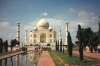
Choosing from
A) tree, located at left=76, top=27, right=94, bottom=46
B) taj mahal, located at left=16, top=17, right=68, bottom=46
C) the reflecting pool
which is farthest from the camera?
taj mahal, located at left=16, top=17, right=68, bottom=46

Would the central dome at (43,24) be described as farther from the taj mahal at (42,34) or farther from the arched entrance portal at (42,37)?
the arched entrance portal at (42,37)

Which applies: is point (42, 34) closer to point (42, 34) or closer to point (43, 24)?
point (42, 34)

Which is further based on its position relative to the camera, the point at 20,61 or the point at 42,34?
Result: the point at 42,34

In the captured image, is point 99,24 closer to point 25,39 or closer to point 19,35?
point 19,35

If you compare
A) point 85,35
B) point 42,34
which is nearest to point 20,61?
point 85,35

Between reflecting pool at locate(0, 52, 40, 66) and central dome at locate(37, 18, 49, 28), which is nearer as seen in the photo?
reflecting pool at locate(0, 52, 40, 66)

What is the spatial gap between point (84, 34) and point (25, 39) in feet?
50.7

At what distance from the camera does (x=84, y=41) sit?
24.2 m

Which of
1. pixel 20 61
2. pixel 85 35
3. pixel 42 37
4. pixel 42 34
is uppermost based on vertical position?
pixel 42 34

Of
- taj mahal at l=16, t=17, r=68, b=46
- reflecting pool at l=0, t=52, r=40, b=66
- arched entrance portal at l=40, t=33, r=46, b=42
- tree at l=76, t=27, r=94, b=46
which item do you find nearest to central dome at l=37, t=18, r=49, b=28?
taj mahal at l=16, t=17, r=68, b=46

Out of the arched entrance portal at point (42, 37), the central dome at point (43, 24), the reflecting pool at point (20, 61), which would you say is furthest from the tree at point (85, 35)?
the reflecting pool at point (20, 61)

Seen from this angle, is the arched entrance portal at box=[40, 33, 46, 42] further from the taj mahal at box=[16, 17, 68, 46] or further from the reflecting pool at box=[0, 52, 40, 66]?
the reflecting pool at box=[0, 52, 40, 66]

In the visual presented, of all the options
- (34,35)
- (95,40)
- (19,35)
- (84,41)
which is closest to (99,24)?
(95,40)

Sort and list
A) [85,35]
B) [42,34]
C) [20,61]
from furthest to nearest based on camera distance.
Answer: [42,34]
[85,35]
[20,61]
